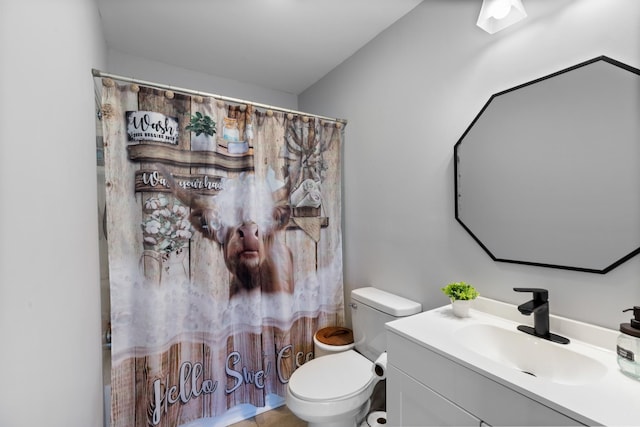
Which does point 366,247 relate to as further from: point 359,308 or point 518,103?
point 518,103

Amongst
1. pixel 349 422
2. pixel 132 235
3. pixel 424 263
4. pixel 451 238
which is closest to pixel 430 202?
pixel 451 238

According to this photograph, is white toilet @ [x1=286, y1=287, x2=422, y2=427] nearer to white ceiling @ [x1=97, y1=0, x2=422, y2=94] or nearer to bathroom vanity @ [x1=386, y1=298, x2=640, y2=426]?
bathroom vanity @ [x1=386, y1=298, x2=640, y2=426]

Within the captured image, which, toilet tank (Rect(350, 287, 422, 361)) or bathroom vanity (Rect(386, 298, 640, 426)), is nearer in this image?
bathroom vanity (Rect(386, 298, 640, 426))

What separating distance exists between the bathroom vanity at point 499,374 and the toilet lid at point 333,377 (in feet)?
1.01

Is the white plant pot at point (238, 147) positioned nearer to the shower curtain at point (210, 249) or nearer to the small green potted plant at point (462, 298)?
the shower curtain at point (210, 249)

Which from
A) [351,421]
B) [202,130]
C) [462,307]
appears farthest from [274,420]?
[202,130]

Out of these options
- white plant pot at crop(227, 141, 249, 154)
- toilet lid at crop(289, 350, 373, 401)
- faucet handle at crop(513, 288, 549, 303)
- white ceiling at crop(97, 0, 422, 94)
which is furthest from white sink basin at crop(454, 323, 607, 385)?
white ceiling at crop(97, 0, 422, 94)

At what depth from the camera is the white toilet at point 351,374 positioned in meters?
1.34

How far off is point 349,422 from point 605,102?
1844 mm

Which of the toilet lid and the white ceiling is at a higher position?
the white ceiling

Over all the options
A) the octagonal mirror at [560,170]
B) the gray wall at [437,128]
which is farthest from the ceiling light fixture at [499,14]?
the octagonal mirror at [560,170]

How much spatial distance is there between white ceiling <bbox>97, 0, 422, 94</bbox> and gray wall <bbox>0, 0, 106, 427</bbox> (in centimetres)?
63

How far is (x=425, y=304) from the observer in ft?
5.18

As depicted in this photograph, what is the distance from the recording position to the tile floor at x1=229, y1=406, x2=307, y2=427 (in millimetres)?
1717
